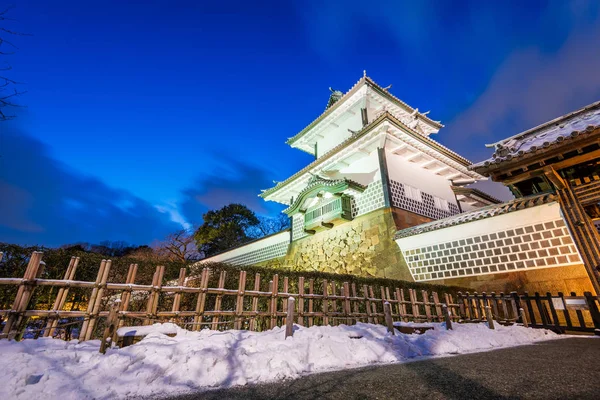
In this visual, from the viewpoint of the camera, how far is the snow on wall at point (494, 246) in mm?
7984

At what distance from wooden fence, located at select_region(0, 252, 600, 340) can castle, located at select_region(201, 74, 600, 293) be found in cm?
149

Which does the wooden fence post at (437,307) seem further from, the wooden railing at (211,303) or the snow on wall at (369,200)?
the snow on wall at (369,200)

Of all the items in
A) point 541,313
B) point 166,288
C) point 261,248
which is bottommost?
point 541,313

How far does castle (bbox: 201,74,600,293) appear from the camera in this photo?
7344 millimetres

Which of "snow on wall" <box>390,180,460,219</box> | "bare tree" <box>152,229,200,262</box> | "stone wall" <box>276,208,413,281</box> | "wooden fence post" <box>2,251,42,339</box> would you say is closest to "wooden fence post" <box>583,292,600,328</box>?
"stone wall" <box>276,208,413,281</box>

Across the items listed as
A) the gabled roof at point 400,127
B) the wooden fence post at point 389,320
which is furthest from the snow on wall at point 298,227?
the wooden fence post at point 389,320

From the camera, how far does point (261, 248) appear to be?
63.9ft

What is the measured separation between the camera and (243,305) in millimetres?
6066

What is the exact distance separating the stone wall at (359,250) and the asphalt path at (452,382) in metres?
7.74

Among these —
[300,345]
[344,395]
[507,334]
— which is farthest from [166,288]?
[507,334]

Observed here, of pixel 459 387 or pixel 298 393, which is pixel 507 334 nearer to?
pixel 459 387

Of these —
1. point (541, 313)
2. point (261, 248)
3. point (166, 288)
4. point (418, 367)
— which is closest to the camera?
point (418, 367)

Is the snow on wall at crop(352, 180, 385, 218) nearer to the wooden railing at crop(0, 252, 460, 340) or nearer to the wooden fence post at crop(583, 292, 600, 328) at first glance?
the wooden railing at crop(0, 252, 460, 340)

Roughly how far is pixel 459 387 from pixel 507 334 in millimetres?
4508
